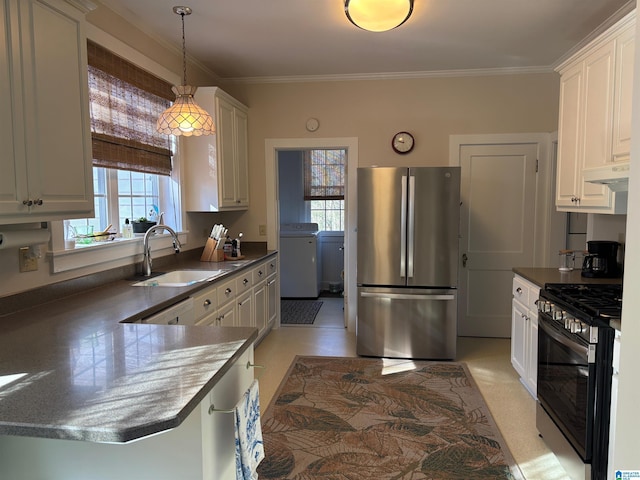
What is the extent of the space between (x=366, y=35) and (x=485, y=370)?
112 inches

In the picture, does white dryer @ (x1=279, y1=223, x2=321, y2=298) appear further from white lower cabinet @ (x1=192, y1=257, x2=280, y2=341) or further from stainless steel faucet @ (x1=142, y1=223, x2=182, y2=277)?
stainless steel faucet @ (x1=142, y1=223, x2=182, y2=277)

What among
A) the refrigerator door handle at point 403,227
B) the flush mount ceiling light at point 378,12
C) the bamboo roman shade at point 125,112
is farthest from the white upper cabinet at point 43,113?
the refrigerator door handle at point 403,227

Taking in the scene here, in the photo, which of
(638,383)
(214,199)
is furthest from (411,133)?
(638,383)

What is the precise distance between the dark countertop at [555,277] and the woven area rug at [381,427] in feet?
3.03

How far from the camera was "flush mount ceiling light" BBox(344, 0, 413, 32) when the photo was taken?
2572mm

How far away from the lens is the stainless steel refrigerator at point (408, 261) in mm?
3766

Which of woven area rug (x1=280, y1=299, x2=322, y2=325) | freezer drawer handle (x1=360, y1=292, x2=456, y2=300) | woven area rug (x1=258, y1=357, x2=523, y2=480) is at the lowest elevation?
woven area rug (x1=258, y1=357, x2=523, y2=480)

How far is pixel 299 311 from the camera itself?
5.66 meters

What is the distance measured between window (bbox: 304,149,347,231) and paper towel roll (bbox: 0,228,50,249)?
16.1 feet

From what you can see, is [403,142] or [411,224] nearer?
[411,224]

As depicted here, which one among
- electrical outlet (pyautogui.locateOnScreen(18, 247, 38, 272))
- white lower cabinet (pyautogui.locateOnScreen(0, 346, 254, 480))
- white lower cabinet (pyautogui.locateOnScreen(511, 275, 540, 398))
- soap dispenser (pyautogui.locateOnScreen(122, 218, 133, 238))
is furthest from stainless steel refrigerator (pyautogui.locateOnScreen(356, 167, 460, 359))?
white lower cabinet (pyautogui.locateOnScreen(0, 346, 254, 480))

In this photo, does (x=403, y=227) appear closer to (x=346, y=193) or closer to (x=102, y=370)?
(x=346, y=193)

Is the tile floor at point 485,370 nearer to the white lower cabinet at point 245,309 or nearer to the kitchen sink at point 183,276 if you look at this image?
the white lower cabinet at point 245,309

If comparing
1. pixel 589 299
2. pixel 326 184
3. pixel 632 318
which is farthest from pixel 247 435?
pixel 326 184
